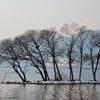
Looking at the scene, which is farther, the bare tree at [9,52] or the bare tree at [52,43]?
the bare tree at [52,43]

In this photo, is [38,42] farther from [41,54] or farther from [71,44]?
[71,44]

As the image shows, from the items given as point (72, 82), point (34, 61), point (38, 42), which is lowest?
point (72, 82)

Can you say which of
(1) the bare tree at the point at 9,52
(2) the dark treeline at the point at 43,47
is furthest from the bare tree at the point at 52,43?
(1) the bare tree at the point at 9,52

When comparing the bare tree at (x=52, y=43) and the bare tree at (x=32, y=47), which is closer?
the bare tree at (x=32, y=47)

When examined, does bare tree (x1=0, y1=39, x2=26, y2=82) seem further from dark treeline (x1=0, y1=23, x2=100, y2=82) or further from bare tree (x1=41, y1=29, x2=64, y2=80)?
bare tree (x1=41, y1=29, x2=64, y2=80)

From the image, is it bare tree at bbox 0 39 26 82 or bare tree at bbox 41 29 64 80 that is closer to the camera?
bare tree at bbox 0 39 26 82

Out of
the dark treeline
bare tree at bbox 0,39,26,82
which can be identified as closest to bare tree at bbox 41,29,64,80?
the dark treeline

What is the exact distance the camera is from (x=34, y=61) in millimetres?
54188

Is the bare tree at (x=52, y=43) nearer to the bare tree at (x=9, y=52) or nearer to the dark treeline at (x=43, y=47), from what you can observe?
the dark treeline at (x=43, y=47)

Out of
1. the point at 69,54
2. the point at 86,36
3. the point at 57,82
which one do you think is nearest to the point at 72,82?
the point at 57,82

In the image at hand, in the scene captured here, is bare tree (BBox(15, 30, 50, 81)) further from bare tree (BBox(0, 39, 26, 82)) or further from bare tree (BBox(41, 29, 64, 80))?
bare tree (BBox(0, 39, 26, 82))

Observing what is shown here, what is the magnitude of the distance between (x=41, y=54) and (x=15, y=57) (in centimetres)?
526

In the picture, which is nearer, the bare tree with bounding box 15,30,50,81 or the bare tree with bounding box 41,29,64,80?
the bare tree with bounding box 15,30,50,81

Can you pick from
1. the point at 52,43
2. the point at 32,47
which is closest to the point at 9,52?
the point at 32,47
